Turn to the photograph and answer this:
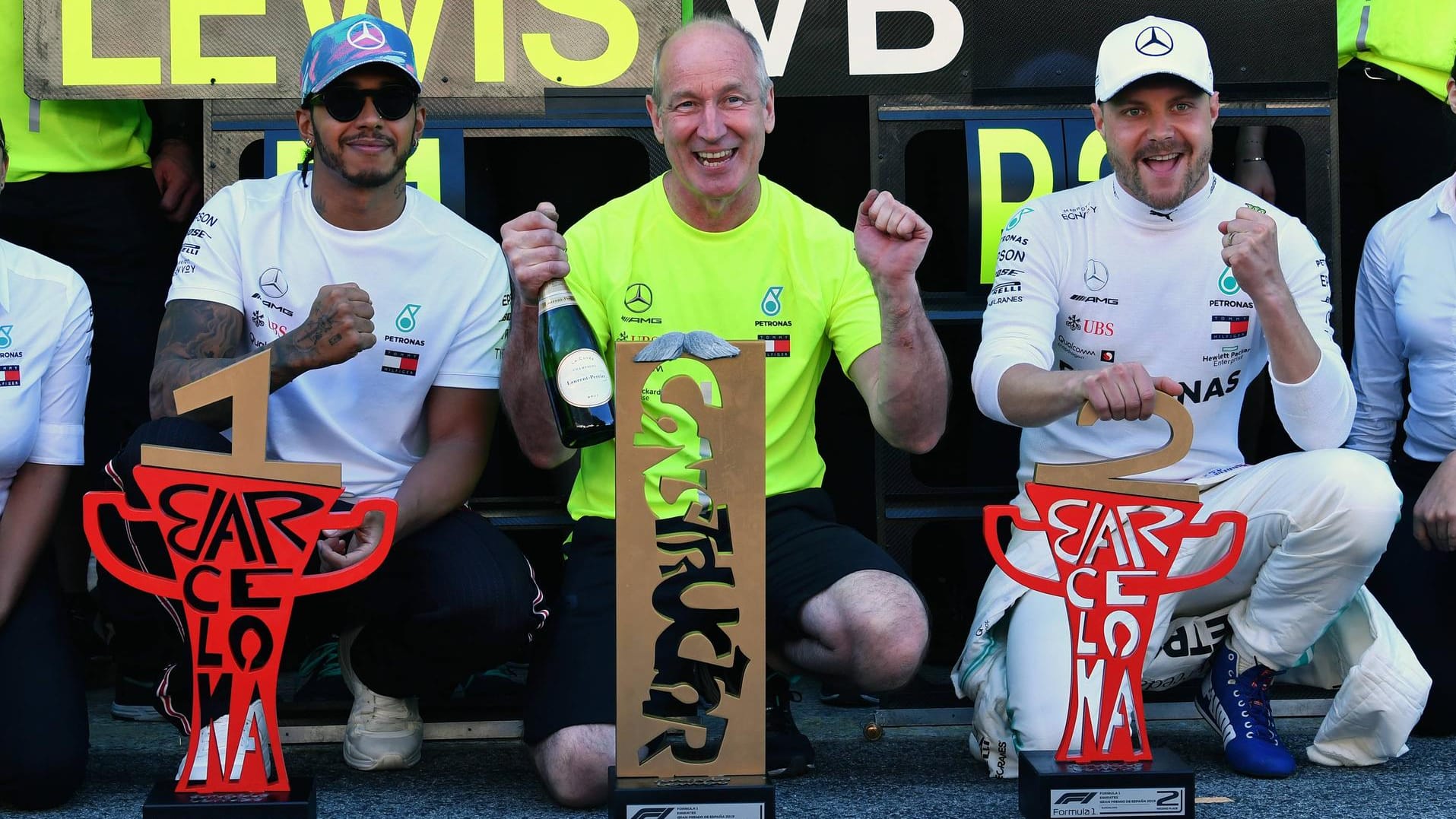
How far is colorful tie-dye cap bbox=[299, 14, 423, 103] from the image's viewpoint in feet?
8.88

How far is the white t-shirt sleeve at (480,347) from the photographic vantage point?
9.21ft

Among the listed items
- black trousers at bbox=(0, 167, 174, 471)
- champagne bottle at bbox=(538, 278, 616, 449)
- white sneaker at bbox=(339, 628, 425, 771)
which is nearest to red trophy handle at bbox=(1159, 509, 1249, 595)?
champagne bottle at bbox=(538, 278, 616, 449)

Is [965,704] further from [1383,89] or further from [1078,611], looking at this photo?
[1383,89]

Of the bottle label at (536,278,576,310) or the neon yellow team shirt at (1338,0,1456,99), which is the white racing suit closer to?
the bottle label at (536,278,576,310)

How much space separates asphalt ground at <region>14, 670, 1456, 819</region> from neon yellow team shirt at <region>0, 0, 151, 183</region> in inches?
45.7

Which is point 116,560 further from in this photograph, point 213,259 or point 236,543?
point 213,259

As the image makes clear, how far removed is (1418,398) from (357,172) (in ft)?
6.76

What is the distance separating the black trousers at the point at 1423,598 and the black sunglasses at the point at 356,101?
1976 mm

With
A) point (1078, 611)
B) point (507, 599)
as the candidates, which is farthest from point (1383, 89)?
point (507, 599)

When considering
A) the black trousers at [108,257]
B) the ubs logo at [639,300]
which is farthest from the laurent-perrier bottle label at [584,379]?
the black trousers at [108,257]

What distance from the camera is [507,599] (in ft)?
8.78

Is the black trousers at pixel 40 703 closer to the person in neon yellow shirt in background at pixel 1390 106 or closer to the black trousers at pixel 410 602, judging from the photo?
the black trousers at pixel 410 602

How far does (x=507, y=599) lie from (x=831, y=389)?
4.32ft

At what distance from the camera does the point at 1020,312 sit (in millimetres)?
2787
